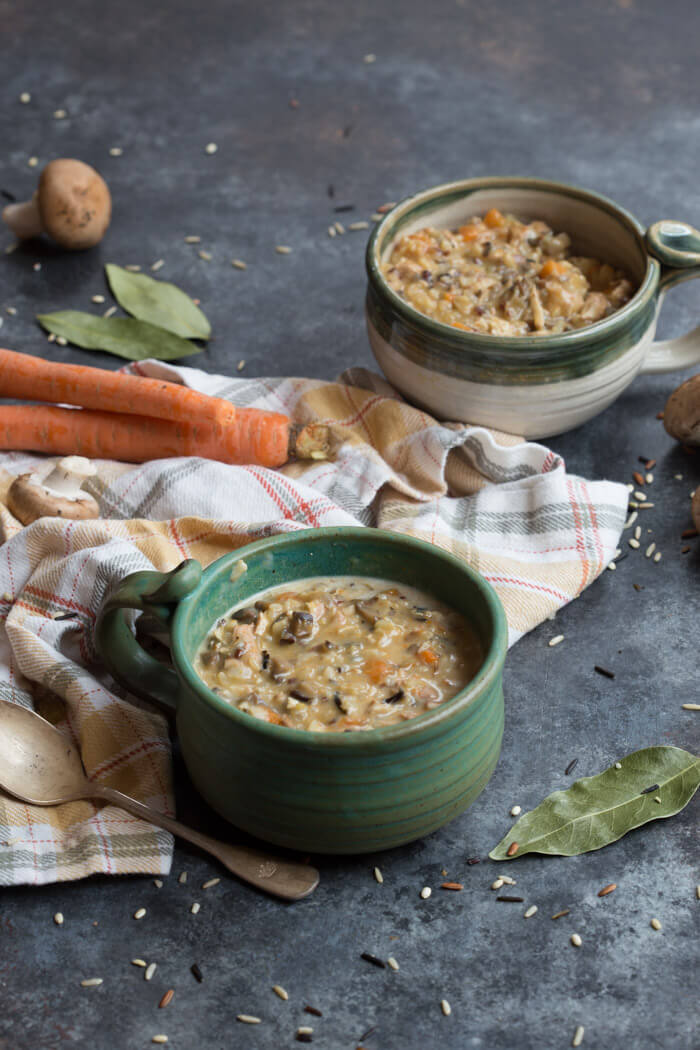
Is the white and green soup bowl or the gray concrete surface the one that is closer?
the gray concrete surface

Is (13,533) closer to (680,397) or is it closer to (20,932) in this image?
(20,932)

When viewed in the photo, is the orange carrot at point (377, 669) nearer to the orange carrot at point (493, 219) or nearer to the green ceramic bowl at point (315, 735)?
the green ceramic bowl at point (315, 735)

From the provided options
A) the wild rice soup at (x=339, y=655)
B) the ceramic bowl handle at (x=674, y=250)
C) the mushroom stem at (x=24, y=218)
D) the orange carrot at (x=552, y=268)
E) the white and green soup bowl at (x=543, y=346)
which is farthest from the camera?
the mushroom stem at (x=24, y=218)

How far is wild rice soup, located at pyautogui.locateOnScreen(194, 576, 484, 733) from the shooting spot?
2293 mm

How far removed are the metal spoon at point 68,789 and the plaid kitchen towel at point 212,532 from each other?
0.03 m

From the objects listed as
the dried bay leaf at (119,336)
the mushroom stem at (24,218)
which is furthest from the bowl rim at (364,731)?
the mushroom stem at (24,218)

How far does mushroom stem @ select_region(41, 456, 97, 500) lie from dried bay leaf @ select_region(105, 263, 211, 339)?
2.56 feet

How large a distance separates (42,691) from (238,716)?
2.33ft

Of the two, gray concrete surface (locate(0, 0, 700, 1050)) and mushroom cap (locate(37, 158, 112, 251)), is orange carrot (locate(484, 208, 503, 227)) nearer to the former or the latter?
gray concrete surface (locate(0, 0, 700, 1050))

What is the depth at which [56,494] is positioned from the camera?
9.95 ft

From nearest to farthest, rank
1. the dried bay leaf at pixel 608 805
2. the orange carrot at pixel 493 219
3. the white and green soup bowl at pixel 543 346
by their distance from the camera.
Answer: the dried bay leaf at pixel 608 805, the white and green soup bowl at pixel 543 346, the orange carrot at pixel 493 219

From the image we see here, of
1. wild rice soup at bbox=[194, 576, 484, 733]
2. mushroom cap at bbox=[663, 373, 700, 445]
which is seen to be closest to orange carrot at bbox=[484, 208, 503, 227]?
mushroom cap at bbox=[663, 373, 700, 445]

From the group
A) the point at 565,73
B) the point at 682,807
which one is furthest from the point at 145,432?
the point at 565,73

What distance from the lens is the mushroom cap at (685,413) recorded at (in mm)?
3279
